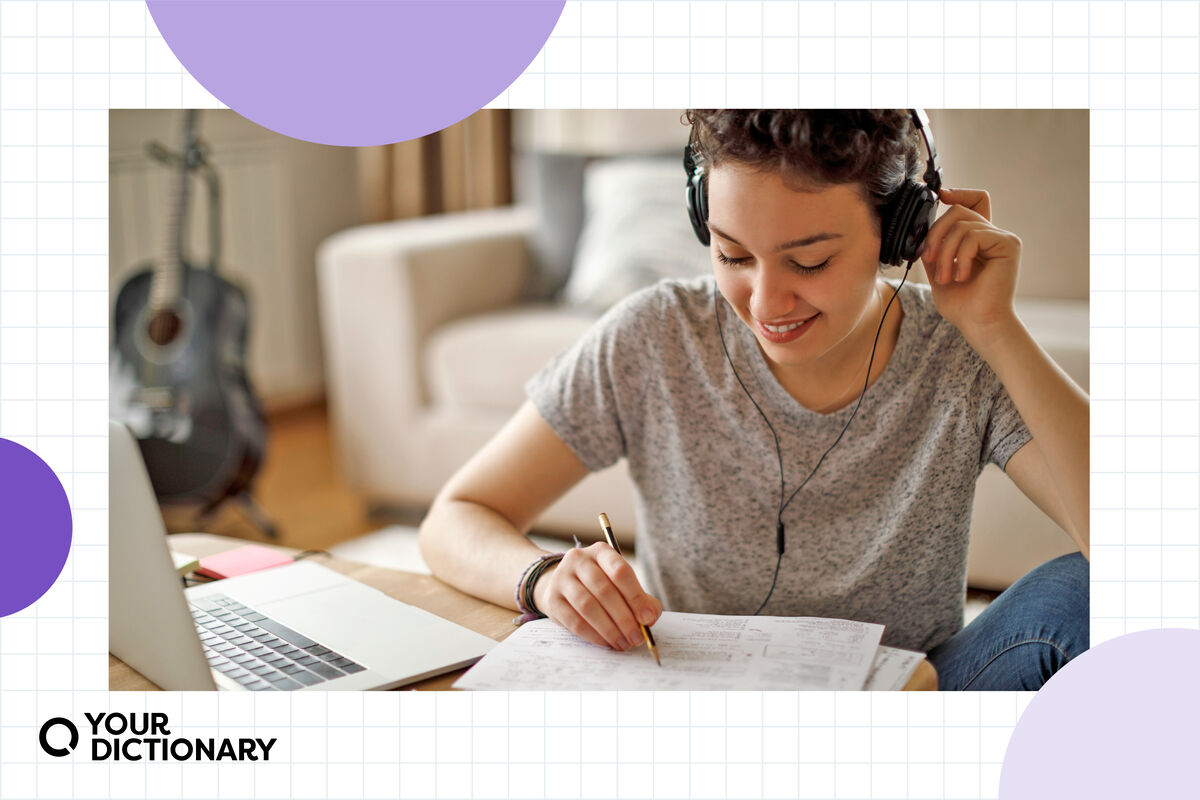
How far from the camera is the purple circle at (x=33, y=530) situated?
2.77 ft

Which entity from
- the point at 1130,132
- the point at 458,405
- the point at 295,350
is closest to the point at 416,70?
the point at 1130,132

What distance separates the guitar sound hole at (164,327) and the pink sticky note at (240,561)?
4.05 feet

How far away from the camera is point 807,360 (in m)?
0.88

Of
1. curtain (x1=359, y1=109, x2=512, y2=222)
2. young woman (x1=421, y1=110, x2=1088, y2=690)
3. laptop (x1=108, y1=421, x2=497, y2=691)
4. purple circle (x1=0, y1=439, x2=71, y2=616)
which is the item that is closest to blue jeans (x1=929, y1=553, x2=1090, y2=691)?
young woman (x1=421, y1=110, x2=1088, y2=690)

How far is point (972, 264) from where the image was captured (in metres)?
0.85

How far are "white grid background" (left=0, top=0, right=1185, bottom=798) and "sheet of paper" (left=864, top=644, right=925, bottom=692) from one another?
73 mm

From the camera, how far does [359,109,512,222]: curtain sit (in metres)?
2.27

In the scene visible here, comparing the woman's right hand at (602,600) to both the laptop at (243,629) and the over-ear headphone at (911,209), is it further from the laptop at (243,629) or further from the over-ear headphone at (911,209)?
the over-ear headphone at (911,209)

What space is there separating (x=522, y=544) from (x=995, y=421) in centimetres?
40

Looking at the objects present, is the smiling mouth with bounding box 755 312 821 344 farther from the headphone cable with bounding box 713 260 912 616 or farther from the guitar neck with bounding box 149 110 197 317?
the guitar neck with bounding box 149 110 197 317

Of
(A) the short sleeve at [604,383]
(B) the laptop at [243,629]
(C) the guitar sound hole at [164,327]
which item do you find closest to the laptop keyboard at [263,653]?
(B) the laptop at [243,629]

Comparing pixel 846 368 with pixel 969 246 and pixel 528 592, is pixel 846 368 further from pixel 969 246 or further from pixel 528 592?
pixel 528 592

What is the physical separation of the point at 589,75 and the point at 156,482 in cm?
149

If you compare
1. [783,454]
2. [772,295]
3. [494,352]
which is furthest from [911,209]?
[494,352]
